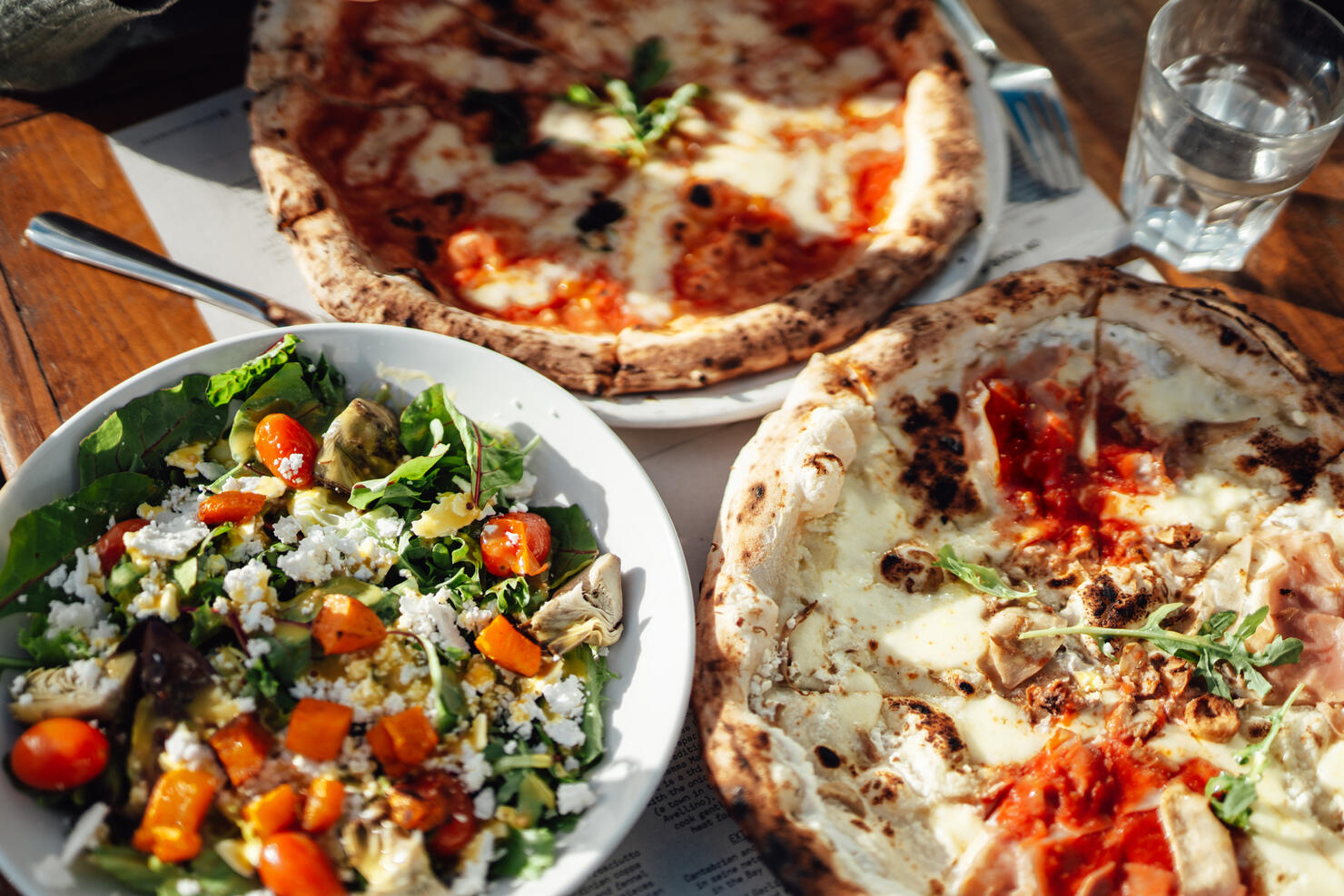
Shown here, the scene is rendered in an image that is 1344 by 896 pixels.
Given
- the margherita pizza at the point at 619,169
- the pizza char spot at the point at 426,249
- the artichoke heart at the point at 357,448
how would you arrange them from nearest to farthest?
the artichoke heart at the point at 357,448
the margherita pizza at the point at 619,169
the pizza char spot at the point at 426,249

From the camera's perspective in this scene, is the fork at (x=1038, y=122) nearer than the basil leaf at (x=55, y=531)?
No

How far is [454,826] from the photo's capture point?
1.87 m

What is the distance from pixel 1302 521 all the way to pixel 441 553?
194 centimetres

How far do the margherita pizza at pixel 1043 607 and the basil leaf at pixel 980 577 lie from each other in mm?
12

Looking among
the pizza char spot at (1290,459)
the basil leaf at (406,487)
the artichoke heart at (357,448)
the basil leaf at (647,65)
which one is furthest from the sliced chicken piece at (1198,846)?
the basil leaf at (647,65)

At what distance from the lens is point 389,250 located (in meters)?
2.90

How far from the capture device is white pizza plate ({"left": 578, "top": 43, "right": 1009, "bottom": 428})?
8.48ft

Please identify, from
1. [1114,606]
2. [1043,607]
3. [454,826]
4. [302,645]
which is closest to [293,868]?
[454,826]

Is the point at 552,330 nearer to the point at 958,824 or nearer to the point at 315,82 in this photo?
the point at 315,82

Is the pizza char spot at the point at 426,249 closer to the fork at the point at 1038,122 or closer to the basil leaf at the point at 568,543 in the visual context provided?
the basil leaf at the point at 568,543

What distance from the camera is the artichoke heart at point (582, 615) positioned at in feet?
6.88

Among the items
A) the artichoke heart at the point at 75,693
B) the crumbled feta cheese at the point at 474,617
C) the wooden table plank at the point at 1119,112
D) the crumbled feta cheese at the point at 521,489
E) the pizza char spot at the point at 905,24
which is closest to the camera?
the artichoke heart at the point at 75,693

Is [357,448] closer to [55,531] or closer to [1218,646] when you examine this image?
[55,531]

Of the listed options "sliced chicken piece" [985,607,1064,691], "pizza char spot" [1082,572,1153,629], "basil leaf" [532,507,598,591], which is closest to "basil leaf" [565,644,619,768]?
"basil leaf" [532,507,598,591]
